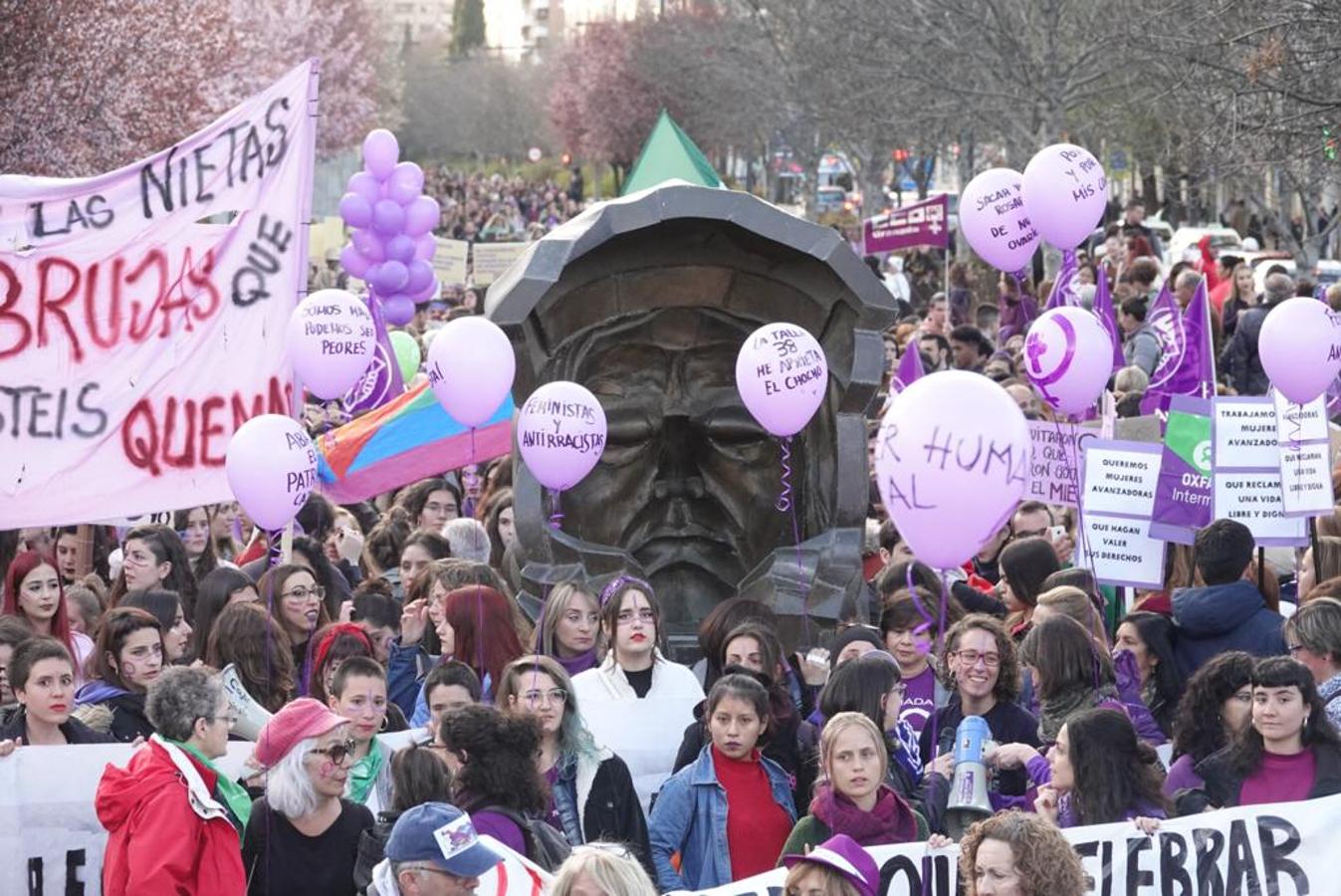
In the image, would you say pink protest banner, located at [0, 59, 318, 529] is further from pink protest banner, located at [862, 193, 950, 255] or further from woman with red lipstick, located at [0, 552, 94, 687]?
pink protest banner, located at [862, 193, 950, 255]

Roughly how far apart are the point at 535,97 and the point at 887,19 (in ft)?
272

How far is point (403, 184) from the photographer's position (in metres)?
21.5

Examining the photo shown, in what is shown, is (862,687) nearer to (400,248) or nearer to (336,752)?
(336,752)

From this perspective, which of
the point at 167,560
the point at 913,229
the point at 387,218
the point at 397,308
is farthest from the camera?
the point at 913,229

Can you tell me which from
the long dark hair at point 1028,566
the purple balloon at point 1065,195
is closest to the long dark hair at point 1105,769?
the long dark hair at point 1028,566

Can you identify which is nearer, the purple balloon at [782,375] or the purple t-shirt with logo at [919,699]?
the purple t-shirt with logo at [919,699]

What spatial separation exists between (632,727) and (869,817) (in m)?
1.56

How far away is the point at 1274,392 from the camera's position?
1110 centimetres

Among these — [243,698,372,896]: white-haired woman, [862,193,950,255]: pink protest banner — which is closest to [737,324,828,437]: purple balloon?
[243,698,372,896]: white-haired woman

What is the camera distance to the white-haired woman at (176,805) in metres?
7.22

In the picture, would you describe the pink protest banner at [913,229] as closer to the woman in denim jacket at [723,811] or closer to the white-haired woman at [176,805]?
the woman in denim jacket at [723,811]

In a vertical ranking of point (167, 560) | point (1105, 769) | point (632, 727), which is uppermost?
point (167, 560)

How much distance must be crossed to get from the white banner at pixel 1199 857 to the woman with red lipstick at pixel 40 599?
3.76 metres

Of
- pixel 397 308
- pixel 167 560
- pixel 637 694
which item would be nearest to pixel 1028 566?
pixel 637 694
